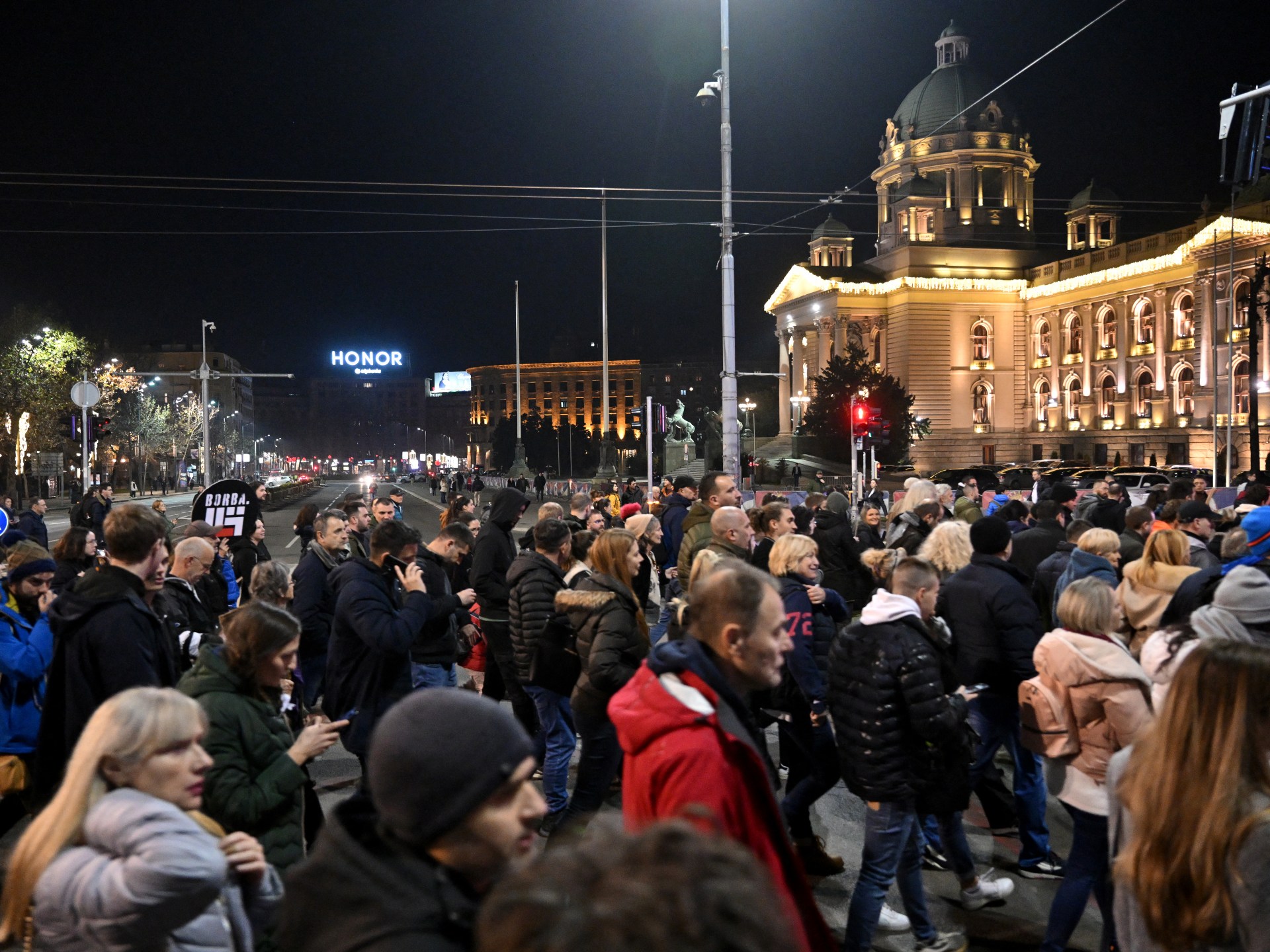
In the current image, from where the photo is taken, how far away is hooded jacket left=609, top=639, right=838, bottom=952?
272 centimetres

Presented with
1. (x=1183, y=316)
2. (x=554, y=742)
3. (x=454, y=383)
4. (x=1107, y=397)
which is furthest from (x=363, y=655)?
(x=454, y=383)

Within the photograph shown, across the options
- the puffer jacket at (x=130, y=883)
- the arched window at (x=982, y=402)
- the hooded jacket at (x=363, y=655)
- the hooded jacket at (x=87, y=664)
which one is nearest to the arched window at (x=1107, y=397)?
the arched window at (x=982, y=402)

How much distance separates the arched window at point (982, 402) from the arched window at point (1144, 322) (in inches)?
526

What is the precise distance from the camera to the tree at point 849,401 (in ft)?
201

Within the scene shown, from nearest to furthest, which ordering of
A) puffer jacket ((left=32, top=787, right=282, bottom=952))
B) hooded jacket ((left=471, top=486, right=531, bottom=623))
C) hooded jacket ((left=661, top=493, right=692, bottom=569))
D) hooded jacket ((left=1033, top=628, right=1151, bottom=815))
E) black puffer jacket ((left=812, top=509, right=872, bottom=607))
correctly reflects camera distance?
puffer jacket ((left=32, top=787, right=282, bottom=952))
hooded jacket ((left=1033, top=628, right=1151, bottom=815))
hooded jacket ((left=471, top=486, right=531, bottom=623))
black puffer jacket ((left=812, top=509, right=872, bottom=607))
hooded jacket ((left=661, top=493, right=692, bottom=569))

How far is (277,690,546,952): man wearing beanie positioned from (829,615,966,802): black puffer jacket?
2954 mm

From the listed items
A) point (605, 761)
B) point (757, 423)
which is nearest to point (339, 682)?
point (605, 761)

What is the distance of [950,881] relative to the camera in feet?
19.5

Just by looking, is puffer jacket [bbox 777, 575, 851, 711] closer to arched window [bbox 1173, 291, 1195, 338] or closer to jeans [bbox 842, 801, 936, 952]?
jeans [bbox 842, 801, 936, 952]

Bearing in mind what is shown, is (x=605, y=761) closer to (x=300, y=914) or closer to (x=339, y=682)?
(x=339, y=682)

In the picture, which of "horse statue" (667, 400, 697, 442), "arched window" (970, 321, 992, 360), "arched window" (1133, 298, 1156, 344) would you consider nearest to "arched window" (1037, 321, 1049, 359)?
"arched window" (970, 321, 992, 360)

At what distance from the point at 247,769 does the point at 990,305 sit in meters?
79.7

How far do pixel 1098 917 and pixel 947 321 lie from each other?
248ft

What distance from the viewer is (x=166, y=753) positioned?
9.20 ft
